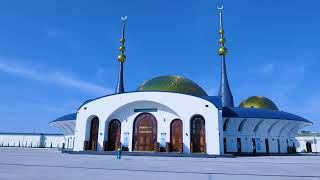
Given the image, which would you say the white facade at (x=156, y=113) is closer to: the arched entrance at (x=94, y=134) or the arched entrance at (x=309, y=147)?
the arched entrance at (x=94, y=134)

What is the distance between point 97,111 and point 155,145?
26.5ft

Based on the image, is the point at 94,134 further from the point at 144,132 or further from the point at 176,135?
the point at 176,135

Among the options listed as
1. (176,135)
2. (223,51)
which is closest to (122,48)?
(223,51)

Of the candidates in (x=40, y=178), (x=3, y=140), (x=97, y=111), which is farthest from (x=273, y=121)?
(x=3, y=140)

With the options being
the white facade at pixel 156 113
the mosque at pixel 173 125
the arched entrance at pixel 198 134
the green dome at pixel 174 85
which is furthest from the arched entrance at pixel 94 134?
the arched entrance at pixel 198 134

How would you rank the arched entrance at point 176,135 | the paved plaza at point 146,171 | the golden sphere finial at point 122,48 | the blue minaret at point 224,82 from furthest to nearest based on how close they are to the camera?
the golden sphere finial at point 122,48
the blue minaret at point 224,82
the arched entrance at point 176,135
the paved plaza at point 146,171

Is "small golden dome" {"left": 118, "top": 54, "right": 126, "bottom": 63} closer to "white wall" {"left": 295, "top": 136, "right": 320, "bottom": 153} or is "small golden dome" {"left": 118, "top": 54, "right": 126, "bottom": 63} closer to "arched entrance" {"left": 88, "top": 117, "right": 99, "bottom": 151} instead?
"arched entrance" {"left": 88, "top": 117, "right": 99, "bottom": 151}

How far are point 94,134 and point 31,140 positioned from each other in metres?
38.1

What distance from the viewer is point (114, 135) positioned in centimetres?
2998

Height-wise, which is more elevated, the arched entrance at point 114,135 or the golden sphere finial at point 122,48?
the golden sphere finial at point 122,48

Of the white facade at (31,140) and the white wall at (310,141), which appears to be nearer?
the white wall at (310,141)

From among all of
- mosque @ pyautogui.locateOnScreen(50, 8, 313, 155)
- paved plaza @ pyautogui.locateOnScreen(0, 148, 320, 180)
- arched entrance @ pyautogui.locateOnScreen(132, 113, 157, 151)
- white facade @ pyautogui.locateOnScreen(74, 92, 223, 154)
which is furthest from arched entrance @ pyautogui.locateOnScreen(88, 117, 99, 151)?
paved plaza @ pyautogui.locateOnScreen(0, 148, 320, 180)

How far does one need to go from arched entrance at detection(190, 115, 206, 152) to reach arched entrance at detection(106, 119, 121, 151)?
27.6ft

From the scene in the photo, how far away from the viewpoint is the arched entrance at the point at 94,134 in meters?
29.2
